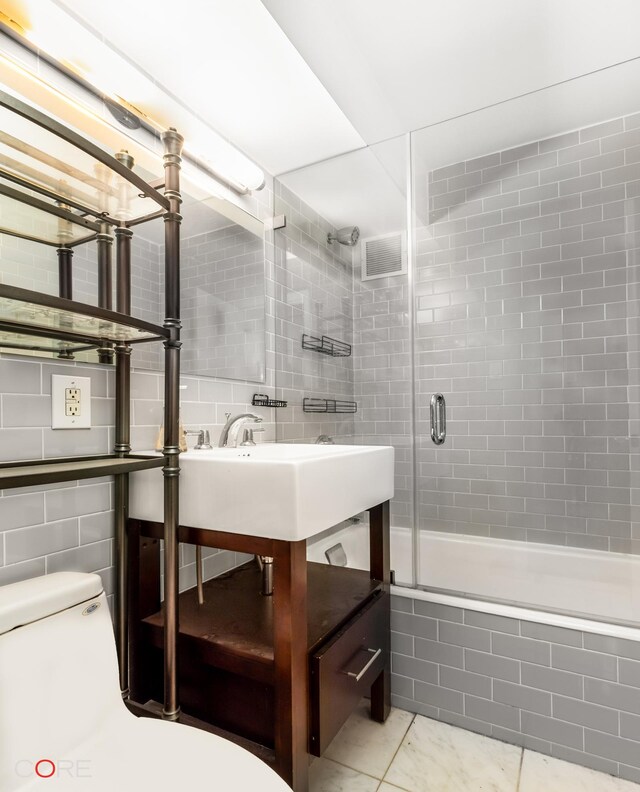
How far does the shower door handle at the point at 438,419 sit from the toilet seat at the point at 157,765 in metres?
1.53

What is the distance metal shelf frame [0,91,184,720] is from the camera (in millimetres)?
947

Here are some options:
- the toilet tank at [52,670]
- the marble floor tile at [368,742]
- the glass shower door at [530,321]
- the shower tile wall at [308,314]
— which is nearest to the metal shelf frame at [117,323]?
the toilet tank at [52,670]

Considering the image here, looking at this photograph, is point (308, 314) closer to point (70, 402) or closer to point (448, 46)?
point (448, 46)

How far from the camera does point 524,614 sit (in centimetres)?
149

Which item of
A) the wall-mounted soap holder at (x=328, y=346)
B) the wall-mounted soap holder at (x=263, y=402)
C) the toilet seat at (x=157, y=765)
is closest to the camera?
the toilet seat at (x=157, y=765)

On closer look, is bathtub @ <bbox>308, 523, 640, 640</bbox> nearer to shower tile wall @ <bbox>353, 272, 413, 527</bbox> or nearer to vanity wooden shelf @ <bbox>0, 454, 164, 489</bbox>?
shower tile wall @ <bbox>353, 272, 413, 527</bbox>

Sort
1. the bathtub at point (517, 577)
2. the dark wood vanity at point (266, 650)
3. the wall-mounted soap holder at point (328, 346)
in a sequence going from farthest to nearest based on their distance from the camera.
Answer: the wall-mounted soap holder at point (328, 346) → the bathtub at point (517, 577) → the dark wood vanity at point (266, 650)

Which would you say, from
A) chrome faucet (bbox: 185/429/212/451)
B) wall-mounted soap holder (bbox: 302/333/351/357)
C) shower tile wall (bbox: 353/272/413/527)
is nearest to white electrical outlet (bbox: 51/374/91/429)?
chrome faucet (bbox: 185/429/212/451)

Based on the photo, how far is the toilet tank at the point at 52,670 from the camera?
2.64ft

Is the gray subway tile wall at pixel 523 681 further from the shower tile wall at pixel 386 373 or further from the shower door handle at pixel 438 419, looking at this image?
the shower door handle at pixel 438 419

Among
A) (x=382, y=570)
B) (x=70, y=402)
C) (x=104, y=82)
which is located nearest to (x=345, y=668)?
(x=382, y=570)

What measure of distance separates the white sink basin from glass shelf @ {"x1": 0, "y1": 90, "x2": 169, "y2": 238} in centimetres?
70

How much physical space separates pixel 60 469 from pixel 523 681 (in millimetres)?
1562

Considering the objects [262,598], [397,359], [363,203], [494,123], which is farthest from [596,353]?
[262,598]
